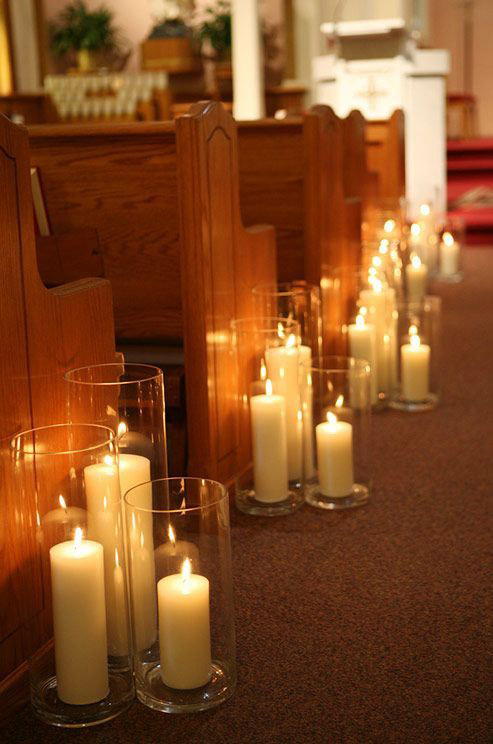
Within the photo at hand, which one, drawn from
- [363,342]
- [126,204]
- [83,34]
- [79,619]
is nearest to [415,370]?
[363,342]

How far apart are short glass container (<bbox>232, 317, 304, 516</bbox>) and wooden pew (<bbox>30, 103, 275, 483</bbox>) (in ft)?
0.22

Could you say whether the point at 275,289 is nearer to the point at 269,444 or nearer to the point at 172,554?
the point at 269,444

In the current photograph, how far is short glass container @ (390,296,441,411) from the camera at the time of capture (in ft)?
11.6

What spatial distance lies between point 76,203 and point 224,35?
8.07m

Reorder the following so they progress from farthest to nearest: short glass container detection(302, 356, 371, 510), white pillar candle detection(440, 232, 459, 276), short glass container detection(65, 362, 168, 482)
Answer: white pillar candle detection(440, 232, 459, 276)
short glass container detection(302, 356, 371, 510)
short glass container detection(65, 362, 168, 482)

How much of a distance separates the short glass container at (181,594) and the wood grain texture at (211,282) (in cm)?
88

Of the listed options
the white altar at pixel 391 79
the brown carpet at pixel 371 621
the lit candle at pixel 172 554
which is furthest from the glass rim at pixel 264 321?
the white altar at pixel 391 79

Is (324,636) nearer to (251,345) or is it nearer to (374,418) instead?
(251,345)

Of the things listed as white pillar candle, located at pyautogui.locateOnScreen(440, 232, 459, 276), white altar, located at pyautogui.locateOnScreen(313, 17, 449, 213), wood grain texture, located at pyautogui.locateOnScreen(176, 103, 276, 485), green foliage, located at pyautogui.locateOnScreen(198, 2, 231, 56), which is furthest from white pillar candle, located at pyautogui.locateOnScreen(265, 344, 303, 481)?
green foliage, located at pyautogui.locateOnScreen(198, 2, 231, 56)

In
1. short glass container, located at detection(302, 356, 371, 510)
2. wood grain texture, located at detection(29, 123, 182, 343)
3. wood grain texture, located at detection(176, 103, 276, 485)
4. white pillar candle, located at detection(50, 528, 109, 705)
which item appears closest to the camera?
white pillar candle, located at detection(50, 528, 109, 705)

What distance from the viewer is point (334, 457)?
2645 mm

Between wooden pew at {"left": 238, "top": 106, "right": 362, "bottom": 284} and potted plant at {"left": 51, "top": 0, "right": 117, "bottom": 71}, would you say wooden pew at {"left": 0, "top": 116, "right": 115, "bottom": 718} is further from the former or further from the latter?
potted plant at {"left": 51, "top": 0, "right": 117, "bottom": 71}

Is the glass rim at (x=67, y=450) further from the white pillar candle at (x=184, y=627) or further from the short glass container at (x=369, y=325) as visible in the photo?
the short glass container at (x=369, y=325)

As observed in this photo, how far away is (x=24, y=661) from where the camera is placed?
1.82 metres
